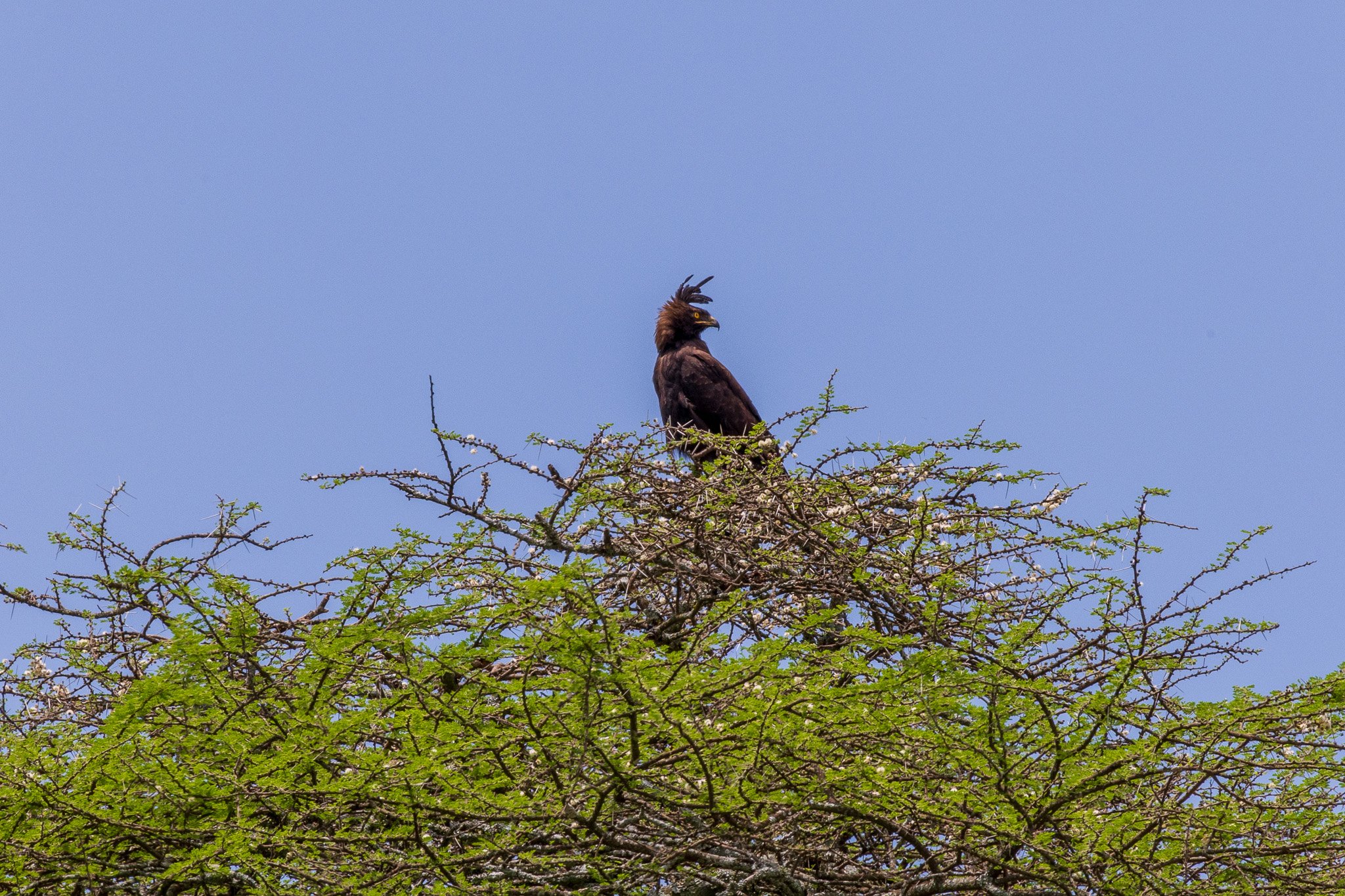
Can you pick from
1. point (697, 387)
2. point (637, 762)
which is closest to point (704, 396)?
point (697, 387)

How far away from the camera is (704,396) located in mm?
10562

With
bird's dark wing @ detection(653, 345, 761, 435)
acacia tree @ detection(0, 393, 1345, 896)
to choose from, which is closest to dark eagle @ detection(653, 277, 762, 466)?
bird's dark wing @ detection(653, 345, 761, 435)

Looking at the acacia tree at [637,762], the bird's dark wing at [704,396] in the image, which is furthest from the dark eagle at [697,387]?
the acacia tree at [637,762]

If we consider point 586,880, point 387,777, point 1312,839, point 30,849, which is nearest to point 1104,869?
point 1312,839

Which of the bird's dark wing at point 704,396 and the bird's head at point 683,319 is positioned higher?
the bird's head at point 683,319

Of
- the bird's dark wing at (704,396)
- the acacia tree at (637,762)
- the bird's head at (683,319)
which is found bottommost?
the acacia tree at (637,762)

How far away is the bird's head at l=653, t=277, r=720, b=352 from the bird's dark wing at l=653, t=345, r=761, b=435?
389mm

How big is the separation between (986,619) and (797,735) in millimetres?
1318

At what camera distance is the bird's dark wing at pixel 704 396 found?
34.4 feet

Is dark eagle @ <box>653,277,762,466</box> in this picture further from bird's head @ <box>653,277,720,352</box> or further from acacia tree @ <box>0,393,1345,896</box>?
acacia tree @ <box>0,393,1345,896</box>

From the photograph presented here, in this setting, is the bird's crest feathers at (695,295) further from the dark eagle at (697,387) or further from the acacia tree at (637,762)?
the acacia tree at (637,762)

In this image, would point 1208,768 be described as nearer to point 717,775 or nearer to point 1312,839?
point 1312,839

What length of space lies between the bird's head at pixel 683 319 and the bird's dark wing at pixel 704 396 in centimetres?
39

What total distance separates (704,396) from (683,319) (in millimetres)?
1012
